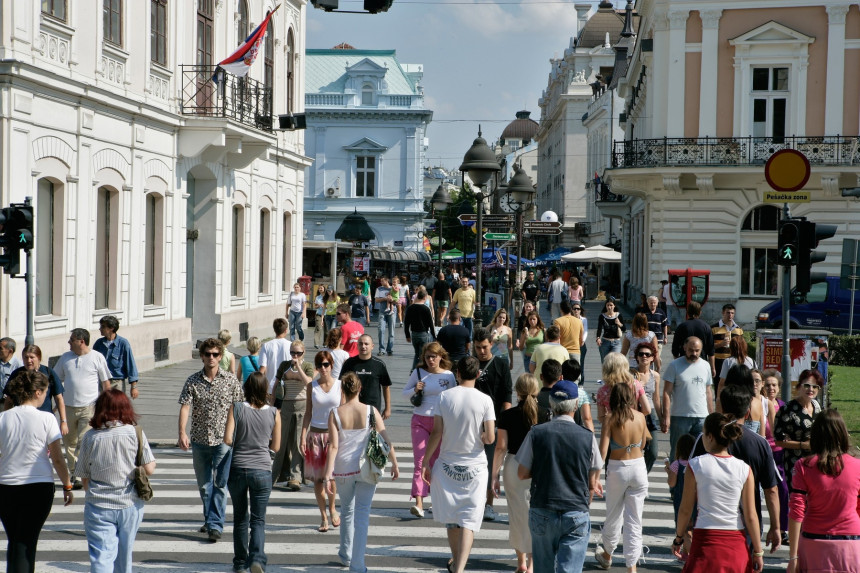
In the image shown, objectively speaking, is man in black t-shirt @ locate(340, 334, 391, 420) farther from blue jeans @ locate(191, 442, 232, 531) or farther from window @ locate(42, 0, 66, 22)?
window @ locate(42, 0, 66, 22)

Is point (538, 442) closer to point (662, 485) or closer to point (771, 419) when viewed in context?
point (771, 419)

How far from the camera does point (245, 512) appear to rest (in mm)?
8633

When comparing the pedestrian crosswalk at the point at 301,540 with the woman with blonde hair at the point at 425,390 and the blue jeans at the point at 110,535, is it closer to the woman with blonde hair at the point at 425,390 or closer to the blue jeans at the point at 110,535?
the woman with blonde hair at the point at 425,390

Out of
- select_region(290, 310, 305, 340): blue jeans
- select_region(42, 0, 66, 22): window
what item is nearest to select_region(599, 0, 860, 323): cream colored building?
select_region(290, 310, 305, 340): blue jeans

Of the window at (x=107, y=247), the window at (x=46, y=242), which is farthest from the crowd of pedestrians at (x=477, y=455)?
the window at (x=107, y=247)

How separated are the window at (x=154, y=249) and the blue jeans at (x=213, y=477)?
14023 millimetres

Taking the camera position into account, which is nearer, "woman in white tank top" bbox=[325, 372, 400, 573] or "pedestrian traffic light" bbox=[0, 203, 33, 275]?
"woman in white tank top" bbox=[325, 372, 400, 573]

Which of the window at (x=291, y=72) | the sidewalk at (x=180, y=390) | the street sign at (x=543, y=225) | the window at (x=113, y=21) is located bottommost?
the sidewalk at (x=180, y=390)

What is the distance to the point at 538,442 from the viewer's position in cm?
746

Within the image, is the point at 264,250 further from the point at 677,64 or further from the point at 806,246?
the point at 806,246

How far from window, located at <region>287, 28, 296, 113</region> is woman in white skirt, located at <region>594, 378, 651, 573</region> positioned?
999 inches

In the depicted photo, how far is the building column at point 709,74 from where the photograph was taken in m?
33.3

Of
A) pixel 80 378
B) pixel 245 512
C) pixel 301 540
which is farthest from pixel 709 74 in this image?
pixel 245 512

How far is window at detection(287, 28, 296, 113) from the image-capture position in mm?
32531
